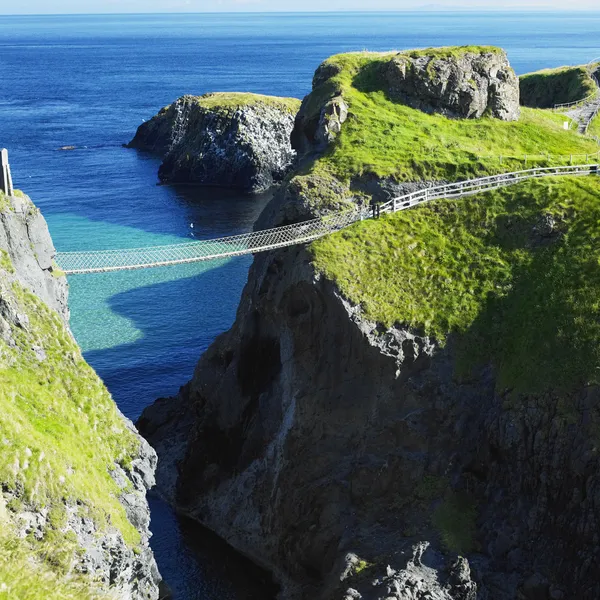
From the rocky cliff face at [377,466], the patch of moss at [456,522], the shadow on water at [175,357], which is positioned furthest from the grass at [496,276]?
the shadow on water at [175,357]

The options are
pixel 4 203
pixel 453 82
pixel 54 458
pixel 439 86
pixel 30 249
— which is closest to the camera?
pixel 54 458

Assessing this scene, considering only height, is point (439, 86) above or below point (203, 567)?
above

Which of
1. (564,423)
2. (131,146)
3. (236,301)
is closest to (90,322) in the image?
(236,301)

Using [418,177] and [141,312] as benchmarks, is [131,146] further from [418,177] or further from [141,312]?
[418,177]

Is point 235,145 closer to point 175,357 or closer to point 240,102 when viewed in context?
point 240,102

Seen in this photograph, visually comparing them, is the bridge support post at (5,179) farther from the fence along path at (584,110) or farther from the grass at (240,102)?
the grass at (240,102)

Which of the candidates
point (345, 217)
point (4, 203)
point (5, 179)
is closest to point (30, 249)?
point (4, 203)
